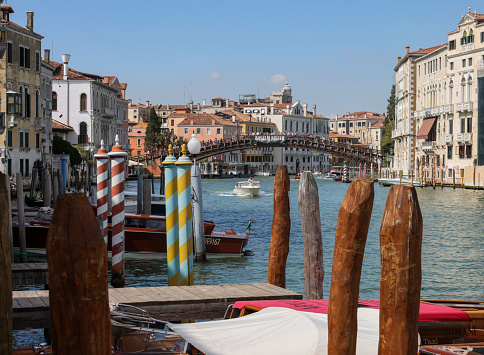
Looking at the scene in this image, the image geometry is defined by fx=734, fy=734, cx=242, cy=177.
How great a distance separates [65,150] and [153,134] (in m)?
27.1

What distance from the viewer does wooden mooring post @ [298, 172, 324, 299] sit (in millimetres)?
6441

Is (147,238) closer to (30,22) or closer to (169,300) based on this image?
(169,300)

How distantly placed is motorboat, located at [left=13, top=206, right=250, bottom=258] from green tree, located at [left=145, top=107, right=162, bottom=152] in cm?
5066

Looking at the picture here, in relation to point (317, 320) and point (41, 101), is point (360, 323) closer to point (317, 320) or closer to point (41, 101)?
point (317, 320)

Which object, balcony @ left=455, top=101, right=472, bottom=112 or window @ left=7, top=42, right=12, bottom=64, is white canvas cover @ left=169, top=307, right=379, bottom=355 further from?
balcony @ left=455, top=101, right=472, bottom=112

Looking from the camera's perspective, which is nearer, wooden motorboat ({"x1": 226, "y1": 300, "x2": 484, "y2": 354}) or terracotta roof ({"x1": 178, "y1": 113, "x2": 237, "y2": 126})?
wooden motorboat ({"x1": 226, "y1": 300, "x2": 484, "y2": 354})

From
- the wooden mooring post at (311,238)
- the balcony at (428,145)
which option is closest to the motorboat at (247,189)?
the balcony at (428,145)

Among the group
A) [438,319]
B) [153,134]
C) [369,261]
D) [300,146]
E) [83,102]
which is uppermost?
[83,102]

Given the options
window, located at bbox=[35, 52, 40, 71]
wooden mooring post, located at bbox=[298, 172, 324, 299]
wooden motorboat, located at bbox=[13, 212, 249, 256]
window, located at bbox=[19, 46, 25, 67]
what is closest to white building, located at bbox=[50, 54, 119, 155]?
window, located at bbox=[35, 52, 40, 71]

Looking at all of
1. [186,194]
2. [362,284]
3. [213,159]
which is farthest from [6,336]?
[213,159]

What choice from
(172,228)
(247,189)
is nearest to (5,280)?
(172,228)

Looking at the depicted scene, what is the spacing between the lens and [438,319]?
516cm

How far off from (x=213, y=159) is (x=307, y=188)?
65.0 m

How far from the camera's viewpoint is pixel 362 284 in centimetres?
1043
